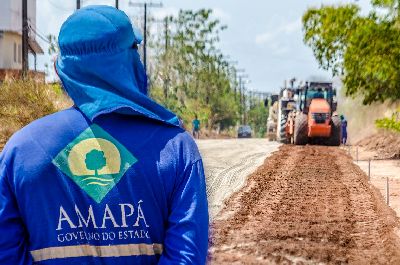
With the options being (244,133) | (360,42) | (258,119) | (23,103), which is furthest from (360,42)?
(258,119)

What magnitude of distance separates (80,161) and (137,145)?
6.6 inches

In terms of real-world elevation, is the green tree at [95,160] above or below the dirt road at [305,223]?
above

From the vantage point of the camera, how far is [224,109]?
359 ft

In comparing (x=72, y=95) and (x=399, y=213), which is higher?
(x=72, y=95)

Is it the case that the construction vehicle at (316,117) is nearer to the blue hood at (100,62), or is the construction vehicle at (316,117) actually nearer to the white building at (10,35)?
the white building at (10,35)

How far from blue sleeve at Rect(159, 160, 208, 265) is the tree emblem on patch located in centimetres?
17

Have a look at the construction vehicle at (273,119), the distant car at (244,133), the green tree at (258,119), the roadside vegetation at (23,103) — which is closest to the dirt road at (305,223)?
the roadside vegetation at (23,103)

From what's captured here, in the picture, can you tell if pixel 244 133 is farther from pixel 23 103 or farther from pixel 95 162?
pixel 95 162

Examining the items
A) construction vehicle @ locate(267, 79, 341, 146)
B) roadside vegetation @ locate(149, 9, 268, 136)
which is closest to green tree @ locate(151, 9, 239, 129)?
roadside vegetation @ locate(149, 9, 268, 136)

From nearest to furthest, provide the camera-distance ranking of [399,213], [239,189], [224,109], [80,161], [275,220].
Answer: [80,161] → [275,220] → [399,213] → [239,189] → [224,109]

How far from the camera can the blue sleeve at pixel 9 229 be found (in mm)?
2699

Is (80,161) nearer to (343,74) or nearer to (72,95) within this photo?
(72,95)

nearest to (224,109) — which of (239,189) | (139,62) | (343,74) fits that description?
(343,74)

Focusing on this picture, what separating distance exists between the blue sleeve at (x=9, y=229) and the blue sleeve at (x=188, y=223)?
406 millimetres
